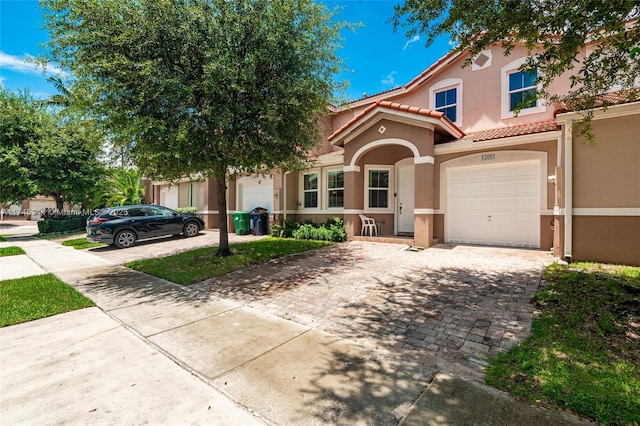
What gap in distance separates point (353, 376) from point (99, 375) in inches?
111

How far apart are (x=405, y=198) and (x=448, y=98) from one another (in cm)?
465

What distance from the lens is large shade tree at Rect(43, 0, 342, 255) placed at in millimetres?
6902

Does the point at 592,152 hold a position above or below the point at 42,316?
above

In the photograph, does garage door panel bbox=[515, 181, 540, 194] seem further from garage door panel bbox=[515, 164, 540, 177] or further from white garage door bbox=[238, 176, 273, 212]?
white garage door bbox=[238, 176, 273, 212]

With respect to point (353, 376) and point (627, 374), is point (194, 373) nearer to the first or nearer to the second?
point (353, 376)

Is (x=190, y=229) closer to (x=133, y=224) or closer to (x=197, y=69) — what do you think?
(x=133, y=224)

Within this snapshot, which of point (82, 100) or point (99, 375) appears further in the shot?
point (82, 100)

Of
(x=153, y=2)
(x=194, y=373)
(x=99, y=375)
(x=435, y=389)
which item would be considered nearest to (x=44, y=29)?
(x=153, y=2)

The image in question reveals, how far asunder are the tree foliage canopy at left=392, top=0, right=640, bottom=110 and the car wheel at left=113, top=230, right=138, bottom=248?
44.3 feet

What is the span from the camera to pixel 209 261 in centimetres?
911

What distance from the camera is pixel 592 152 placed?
7.47 metres

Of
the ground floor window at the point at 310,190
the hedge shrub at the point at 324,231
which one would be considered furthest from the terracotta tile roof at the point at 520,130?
the ground floor window at the point at 310,190

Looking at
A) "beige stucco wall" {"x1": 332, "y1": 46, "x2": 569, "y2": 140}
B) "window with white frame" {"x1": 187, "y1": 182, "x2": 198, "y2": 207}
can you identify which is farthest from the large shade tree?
"window with white frame" {"x1": 187, "y1": 182, "x2": 198, "y2": 207}

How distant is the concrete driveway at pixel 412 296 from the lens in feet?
12.7
